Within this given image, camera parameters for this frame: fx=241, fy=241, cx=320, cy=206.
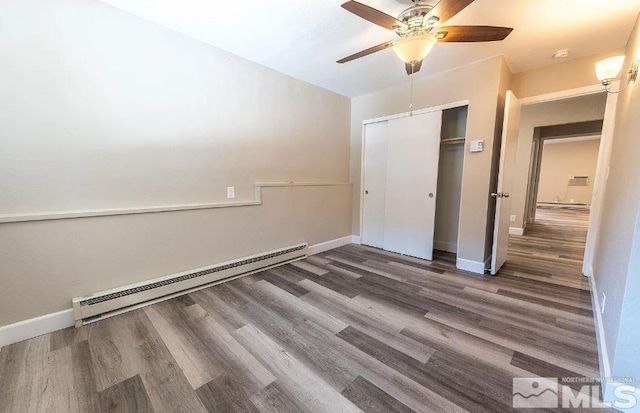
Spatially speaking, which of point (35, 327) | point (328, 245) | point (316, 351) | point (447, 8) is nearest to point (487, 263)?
point (328, 245)

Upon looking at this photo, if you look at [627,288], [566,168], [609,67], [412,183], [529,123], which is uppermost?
[529,123]

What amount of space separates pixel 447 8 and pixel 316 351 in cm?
231

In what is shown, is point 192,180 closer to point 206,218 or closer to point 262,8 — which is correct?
point 206,218

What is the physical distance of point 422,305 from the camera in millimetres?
2191

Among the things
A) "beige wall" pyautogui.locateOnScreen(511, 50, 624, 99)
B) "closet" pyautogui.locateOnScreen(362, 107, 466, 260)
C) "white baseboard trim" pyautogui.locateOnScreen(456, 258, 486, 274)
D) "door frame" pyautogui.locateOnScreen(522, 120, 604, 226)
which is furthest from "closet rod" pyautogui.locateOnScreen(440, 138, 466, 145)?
"door frame" pyautogui.locateOnScreen(522, 120, 604, 226)

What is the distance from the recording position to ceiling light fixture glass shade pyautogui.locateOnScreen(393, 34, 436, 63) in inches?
64.1

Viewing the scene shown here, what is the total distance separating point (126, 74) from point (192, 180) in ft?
3.23

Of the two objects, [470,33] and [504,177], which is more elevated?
[470,33]

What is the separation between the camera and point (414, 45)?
1.65 meters

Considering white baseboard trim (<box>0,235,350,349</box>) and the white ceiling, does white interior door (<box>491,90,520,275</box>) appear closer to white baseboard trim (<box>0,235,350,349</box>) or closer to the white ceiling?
the white ceiling

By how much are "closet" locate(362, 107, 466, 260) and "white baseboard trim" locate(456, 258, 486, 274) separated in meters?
0.37

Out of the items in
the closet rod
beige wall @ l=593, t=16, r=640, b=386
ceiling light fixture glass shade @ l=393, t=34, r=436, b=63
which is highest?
ceiling light fixture glass shade @ l=393, t=34, r=436, b=63

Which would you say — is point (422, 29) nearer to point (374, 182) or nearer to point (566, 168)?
point (374, 182)

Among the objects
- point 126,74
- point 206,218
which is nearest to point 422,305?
point 206,218
